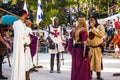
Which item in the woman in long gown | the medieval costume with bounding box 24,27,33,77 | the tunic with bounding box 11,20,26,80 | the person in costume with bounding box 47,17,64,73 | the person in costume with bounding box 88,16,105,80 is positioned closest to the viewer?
the tunic with bounding box 11,20,26,80

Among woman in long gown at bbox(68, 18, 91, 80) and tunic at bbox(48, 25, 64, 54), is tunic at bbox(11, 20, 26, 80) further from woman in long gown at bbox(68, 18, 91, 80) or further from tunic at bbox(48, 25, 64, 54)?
tunic at bbox(48, 25, 64, 54)

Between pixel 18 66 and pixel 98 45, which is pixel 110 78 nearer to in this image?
pixel 98 45

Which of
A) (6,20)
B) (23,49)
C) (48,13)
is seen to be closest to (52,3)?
(48,13)

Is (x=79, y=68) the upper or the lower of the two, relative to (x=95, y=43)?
lower

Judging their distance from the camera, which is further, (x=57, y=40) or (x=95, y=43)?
(x=57, y=40)

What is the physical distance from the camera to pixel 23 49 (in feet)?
35.3

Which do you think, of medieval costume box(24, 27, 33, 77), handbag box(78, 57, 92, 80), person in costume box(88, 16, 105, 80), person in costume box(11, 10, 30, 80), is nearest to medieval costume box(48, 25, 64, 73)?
person in costume box(88, 16, 105, 80)

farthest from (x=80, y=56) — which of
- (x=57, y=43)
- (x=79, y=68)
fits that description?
(x=57, y=43)

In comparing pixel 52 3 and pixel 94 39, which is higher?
pixel 52 3

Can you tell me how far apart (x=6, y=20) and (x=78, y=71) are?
5869 mm

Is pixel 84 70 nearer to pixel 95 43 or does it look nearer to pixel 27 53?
pixel 95 43

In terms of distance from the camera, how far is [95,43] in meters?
13.4

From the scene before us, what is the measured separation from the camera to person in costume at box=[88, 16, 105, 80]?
13288mm

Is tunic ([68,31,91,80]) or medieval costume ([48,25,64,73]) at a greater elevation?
medieval costume ([48,25,64,73])
